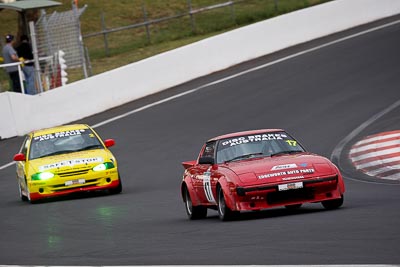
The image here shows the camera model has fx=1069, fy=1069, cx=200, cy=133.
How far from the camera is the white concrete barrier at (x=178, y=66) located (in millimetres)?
29344

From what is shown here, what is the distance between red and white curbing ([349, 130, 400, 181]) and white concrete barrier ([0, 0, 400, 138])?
10462mm

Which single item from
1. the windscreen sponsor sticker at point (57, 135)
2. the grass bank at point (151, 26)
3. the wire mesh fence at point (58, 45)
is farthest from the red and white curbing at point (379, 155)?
the grass bank at point (151, 26)

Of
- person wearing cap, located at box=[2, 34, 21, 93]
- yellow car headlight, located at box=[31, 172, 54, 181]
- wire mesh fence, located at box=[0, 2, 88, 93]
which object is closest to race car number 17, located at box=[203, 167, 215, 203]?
yellow car headlight, located at box=[31, 172, 54, 181]

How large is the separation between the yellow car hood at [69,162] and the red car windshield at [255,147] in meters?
5.67

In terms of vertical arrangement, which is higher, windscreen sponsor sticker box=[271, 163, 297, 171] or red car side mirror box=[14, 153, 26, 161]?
windscreen sponsor sticker box=[271, 163, 297, 171]

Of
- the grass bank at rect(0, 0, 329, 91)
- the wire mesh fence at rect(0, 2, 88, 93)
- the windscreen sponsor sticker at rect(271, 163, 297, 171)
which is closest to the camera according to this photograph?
the windscreen sponsor sticker at rect(271, 163, 297, 171)

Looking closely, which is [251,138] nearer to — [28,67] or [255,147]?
[255,147]

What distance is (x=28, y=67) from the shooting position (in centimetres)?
3120

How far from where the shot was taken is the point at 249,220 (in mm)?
12891

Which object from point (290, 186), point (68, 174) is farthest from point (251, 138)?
point (68, 174)

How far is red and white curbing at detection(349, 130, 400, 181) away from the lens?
1828 cm

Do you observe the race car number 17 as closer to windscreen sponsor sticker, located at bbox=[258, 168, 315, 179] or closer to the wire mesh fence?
windscreen sponsor sticker, located at bbox=[258, 168, 315, 179]

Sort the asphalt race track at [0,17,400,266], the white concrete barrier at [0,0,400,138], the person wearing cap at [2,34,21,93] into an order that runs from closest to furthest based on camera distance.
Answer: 1. the asphalt race track at [0,17,400,266]
2. the white concrete barrier at [0,0,400,138]
3. the person wearing cap at [2,34,21,93]

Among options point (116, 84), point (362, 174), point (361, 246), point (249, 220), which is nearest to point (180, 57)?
point (116, 84)
